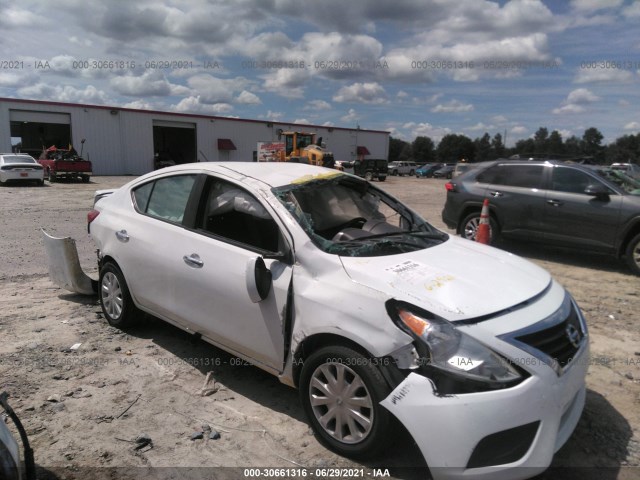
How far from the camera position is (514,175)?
8094 mm

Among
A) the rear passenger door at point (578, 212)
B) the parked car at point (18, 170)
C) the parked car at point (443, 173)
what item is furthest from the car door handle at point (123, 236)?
the parked car at point (443, 173)

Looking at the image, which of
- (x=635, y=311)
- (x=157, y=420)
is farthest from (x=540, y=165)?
(x=157, y=420)

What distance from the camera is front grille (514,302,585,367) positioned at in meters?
2.38

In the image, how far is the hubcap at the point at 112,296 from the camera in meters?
4.40

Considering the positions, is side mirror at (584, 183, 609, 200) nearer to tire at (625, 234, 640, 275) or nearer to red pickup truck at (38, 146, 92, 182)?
tire at (625, 234, 640, 275)

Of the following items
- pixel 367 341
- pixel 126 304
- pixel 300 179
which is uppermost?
pixel 300 179

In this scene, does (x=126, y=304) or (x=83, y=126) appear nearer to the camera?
(x=126, y=304)

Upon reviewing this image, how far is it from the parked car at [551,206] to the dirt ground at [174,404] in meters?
1.74

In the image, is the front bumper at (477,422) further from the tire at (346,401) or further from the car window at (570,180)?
the car window at (570,180)

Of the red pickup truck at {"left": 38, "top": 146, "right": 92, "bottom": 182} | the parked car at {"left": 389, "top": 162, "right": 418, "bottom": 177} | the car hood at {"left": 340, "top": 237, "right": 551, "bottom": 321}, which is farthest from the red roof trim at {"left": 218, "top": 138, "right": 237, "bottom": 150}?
the car hood at {"left": 340, "top": 237, "right": 551, "bottom": 321}

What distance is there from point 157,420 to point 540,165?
7.06 meters

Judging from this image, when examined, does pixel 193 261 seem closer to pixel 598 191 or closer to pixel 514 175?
pixel 598 191

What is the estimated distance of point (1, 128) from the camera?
31.3 m

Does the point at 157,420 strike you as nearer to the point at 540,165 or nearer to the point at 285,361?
the point at 285,361
